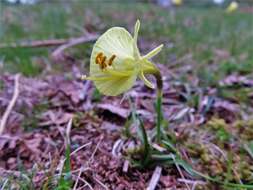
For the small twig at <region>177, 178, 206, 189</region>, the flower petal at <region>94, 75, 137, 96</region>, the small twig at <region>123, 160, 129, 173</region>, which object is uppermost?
the flower petal at <region>94, 75, 137, 96</region>

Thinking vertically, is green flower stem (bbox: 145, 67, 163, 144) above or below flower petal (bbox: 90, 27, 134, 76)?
below

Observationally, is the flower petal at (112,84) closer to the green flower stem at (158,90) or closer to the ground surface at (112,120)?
the green flower stem at (158,90)

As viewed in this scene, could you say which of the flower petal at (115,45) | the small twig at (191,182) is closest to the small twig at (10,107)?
the flower petal at (115,45)

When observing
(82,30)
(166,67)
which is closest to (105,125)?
(166,67)

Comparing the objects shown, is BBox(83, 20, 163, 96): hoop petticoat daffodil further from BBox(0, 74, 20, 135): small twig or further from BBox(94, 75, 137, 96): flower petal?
BBox(0, 74, 20, 135): small twig

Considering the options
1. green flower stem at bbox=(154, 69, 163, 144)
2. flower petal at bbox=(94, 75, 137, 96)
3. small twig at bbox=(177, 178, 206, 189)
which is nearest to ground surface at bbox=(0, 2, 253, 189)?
small twig at bbox=(177, 178, 206, 189)

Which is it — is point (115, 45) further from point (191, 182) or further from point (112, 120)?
point (112, 120)

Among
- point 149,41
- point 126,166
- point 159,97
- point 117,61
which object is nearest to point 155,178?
point 126,166
